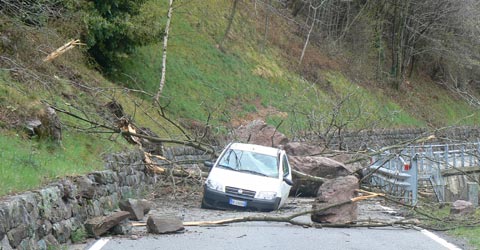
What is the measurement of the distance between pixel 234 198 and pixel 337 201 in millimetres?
2963

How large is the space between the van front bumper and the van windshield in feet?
3.76

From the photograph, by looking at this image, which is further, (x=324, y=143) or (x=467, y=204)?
(x=324, y=143)

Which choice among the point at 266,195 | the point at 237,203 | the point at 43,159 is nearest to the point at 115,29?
the point at 237,203

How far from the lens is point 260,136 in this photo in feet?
79.6

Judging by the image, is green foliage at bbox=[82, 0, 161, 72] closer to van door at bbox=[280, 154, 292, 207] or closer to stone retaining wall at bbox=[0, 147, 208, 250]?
stone retaining wall at bbox=[0, 147, 208, 250]

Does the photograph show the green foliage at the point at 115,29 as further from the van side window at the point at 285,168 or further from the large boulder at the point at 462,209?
the large boulder at the point at 462,209

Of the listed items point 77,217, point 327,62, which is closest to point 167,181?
point 77,217

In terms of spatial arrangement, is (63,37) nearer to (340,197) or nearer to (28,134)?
(28,134)

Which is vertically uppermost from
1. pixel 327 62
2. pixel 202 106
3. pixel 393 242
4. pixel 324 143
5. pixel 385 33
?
pixel 385 33

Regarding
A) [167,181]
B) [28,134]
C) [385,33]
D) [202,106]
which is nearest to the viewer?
[28,134]

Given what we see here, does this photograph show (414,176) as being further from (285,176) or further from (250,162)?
(250,162)

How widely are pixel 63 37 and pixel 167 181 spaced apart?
24.1 feet

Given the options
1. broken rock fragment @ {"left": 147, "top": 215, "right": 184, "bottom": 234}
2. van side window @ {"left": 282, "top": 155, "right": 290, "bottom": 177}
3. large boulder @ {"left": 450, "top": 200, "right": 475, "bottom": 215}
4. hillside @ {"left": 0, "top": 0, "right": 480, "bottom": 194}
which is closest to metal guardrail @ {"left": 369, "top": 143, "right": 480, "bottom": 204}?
van side window @ {"left": 282, "top": 155, "right": 290, "bottom": 177}

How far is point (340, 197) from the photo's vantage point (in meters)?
14.9
